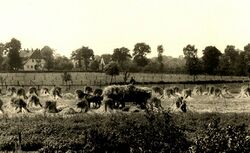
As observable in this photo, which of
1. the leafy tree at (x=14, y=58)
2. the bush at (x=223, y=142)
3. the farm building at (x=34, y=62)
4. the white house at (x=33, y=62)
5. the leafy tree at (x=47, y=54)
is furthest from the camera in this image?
the white house at (x=33, y=62)

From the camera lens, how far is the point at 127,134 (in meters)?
21.6

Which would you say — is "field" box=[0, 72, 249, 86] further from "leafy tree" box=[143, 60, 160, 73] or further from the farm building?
the farm building

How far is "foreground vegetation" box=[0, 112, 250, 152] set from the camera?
14.5 metres

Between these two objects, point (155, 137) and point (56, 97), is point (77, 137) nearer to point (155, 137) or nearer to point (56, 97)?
point (155, 137)

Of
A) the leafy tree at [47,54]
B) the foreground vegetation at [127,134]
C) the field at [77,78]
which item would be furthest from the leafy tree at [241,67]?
the foreground vegetation at [127,134]

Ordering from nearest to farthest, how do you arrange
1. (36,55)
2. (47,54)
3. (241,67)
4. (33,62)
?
(241,67)
(33,62)
(36,55)
(47,54)

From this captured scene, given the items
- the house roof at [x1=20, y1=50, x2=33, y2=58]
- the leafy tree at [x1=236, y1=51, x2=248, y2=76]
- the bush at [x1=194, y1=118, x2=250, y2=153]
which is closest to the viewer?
the bush at [x1=194, y1=118, x2=250, y2=153]

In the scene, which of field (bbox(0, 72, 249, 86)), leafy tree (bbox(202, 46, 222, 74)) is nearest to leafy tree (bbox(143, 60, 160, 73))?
leafy tree (bbox(202, 46, 222, 74))

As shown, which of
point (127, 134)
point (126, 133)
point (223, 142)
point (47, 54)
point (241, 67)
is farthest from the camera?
point (47, 54)

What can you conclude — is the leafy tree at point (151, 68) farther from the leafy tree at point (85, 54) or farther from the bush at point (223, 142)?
the bush at point (223, 142)

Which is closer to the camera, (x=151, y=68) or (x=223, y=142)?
(x=223, y=142)

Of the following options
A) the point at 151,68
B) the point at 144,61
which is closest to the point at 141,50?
the point at 144,61

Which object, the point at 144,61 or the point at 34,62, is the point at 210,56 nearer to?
the point at 144,61

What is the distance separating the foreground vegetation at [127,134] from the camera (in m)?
14.5
